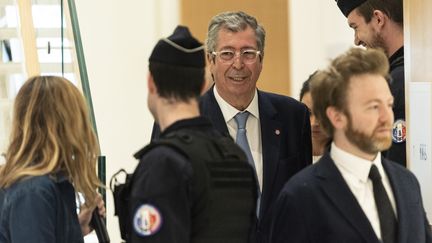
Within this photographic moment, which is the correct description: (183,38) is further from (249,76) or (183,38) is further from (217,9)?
(217,9)

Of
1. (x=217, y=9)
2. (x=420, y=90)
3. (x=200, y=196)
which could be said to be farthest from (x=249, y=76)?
(x=217, y=9)

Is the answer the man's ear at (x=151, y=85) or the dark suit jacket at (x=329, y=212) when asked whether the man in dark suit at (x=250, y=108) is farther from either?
the man's ear at (x=151, y=85)

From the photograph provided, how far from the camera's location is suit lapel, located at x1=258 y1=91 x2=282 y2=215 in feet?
10.1

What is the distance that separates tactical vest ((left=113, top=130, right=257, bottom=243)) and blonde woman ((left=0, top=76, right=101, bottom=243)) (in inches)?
12.8

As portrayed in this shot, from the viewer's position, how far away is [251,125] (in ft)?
10.6

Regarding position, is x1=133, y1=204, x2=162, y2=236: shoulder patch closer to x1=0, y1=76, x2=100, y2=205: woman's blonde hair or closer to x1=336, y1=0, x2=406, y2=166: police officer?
x1=0, y1=76, x2=100, y2=205: woman's blonde hair

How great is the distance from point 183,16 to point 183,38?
12.2ft

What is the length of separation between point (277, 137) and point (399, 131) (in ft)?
1.50

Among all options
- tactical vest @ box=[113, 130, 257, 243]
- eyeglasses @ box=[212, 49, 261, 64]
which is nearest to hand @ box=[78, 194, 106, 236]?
tactical vest @ box=[113, 130, 257, 243]

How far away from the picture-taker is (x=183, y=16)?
230 inches

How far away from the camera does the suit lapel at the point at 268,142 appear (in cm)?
307

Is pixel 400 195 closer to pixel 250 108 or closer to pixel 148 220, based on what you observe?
pixel 148 220

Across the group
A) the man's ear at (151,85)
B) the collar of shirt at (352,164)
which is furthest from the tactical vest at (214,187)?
the collar of shirt at (352,164)

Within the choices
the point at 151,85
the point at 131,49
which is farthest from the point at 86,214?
the point at 131,49
